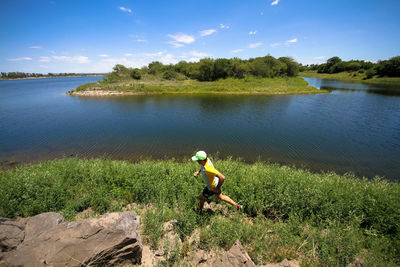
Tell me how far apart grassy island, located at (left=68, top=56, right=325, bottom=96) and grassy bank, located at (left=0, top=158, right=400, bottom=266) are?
42032 millimetres

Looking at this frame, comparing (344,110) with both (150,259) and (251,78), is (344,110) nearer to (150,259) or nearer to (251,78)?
(150,259)

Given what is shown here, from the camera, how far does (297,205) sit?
6012 mm

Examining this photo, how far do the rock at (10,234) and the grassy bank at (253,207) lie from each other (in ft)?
4.99

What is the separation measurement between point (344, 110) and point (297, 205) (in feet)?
97.9

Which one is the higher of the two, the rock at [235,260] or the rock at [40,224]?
the rock at [40,224]

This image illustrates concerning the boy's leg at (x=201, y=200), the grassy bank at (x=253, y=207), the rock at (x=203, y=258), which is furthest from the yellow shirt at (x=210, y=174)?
the rock at (x=203, y=258)

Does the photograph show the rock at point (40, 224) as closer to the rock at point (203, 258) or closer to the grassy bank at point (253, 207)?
the grassy bank at point (253, 207)

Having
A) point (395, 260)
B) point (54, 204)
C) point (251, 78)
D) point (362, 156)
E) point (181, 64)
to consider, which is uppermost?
point (181, 64)

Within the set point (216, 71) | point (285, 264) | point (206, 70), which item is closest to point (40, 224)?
point (285, 264)

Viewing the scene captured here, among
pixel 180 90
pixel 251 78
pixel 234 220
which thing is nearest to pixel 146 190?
pixel 234 220

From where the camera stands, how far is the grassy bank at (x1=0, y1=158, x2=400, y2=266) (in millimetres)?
4496

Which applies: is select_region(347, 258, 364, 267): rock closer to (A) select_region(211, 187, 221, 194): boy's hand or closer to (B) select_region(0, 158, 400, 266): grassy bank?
(B) select_region(0, 158, 400, 266): grassy bank

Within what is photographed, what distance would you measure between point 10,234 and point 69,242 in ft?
4.75

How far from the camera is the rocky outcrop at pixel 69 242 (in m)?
3.67
